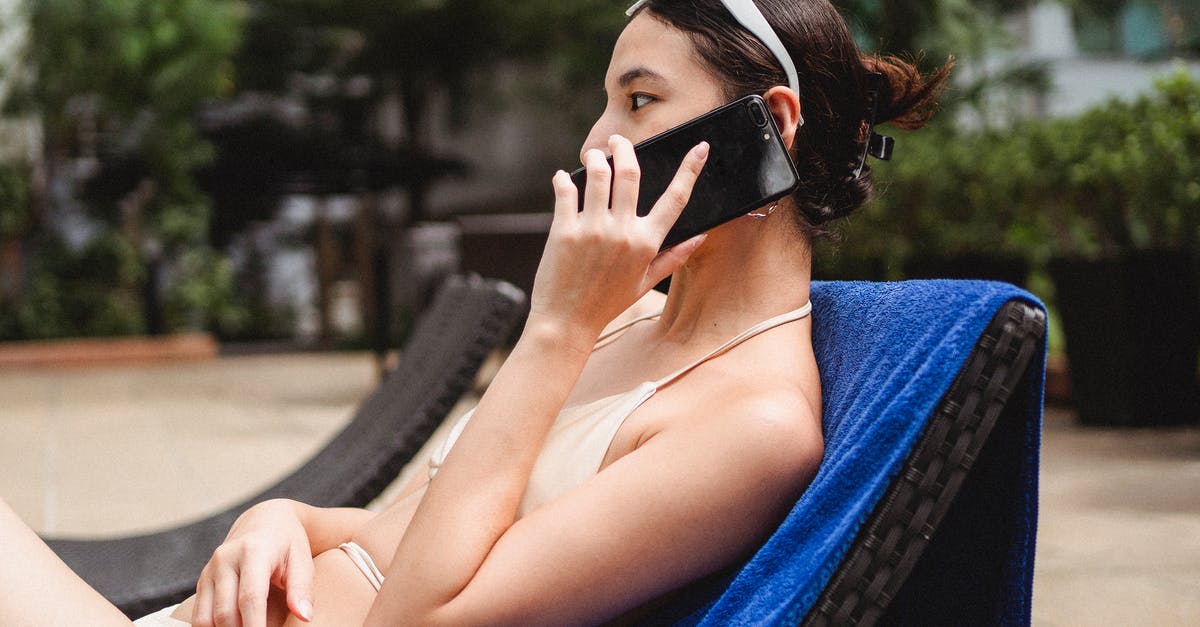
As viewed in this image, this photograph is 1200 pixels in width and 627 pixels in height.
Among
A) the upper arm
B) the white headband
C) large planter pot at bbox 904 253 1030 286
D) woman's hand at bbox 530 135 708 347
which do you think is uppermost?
the white headband

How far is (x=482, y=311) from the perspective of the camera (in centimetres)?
283

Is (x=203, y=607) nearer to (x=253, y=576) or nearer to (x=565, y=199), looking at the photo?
(x=253, y=576)

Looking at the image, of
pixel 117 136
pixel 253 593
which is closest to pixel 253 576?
pixel 253 593

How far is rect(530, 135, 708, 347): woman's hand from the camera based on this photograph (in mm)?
1271

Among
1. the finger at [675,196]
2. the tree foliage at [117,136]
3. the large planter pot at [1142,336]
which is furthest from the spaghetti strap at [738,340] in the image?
the tree foliage at [117,136]

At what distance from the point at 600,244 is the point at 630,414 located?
240mm

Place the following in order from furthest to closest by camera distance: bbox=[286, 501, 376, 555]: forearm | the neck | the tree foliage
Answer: the tree foliage → bbox=[286, 501, 376, 555]: forearm → the neck

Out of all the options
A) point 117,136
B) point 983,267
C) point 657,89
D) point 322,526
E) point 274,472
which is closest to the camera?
point 657,89

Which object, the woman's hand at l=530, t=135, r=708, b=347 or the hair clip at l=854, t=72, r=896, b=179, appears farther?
the hair clip at l=854, t=72, r=896, b=179

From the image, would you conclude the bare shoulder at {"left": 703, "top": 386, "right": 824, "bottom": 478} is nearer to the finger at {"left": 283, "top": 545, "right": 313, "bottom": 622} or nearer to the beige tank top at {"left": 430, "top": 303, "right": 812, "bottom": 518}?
the beige tank top at {"left": 430, "top": 303, "right": 812, "bottom": 518}

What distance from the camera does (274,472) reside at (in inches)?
248

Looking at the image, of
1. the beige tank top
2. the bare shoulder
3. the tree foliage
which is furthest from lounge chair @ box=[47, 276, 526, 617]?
the tree foliage

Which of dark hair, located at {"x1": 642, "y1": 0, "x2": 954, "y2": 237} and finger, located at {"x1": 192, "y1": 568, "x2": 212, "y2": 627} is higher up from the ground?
dark hair, located at {"x1": 642, "y1": 0, "x2": 954, "y2": 237}

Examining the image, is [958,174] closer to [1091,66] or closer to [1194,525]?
[1194,525]
